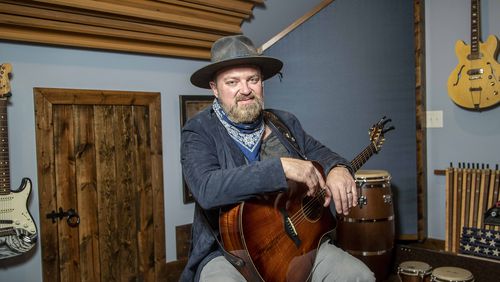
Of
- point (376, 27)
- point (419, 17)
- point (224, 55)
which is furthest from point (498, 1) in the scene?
point (224, 55)

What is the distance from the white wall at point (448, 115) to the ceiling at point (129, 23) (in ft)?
5.03

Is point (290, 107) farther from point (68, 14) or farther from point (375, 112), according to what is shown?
point (68, 14)

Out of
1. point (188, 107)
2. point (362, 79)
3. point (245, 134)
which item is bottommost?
point (245, 134)

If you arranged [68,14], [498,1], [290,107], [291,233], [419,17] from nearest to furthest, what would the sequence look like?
[291,233]
[68,14]
[498,1]
[419,17]
[290,107]

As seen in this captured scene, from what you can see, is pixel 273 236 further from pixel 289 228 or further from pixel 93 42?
pixel 93 42

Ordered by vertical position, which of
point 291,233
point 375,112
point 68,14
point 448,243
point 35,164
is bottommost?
point 448,243

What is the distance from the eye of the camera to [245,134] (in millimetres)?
1736

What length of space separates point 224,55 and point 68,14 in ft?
3.54

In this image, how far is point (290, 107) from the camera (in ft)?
11.9

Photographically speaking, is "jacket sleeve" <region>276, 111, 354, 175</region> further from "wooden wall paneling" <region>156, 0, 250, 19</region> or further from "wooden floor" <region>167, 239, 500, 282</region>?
"wooden floor" <region>167, 239, 500, 282</region>

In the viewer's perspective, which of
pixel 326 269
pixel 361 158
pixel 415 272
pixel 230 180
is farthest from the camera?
pixel 415 272

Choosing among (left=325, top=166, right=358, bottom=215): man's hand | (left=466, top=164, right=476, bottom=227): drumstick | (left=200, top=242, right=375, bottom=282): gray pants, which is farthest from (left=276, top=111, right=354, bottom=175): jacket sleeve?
(left=466, top=164, right=476, bottom=227): drumstick

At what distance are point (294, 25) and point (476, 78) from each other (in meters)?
1.48

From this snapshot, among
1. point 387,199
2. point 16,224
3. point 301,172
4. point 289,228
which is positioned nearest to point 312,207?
point 289,228
